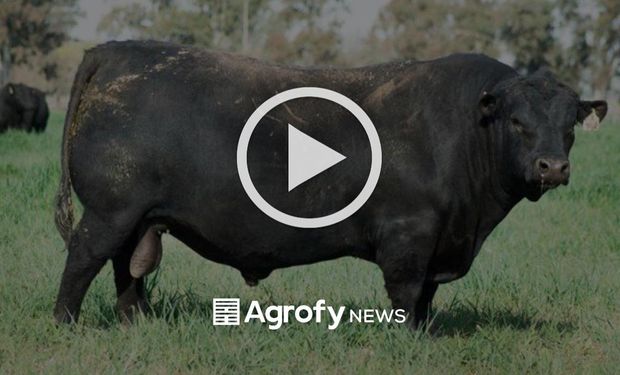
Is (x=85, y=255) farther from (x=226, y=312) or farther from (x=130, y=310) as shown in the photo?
(x=226, y=312)

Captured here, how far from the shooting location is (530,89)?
4.90m

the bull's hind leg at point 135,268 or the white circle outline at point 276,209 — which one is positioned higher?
the white circle outline at point 276,209

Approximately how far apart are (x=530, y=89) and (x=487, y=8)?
53687mm

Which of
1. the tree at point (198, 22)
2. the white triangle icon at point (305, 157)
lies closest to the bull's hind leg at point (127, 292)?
the white triangle icon at point (305, 157)

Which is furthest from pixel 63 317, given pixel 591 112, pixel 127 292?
pixel 591 112

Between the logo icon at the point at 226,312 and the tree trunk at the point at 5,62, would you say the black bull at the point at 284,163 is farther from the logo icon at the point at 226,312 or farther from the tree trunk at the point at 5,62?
the tree trunk at the point at 5,62

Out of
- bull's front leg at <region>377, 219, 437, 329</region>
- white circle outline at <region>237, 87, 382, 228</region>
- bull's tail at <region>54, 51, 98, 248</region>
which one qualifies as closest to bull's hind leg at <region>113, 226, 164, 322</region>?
bull's tail at <region>54, 51, 98, 248</region>

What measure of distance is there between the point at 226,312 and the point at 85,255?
894 millimetres

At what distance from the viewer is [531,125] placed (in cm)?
484

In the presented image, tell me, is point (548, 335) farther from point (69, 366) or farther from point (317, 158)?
point (69, 366)

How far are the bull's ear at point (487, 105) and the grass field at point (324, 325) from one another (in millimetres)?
1284

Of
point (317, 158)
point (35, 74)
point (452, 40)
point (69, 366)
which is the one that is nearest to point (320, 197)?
point (317, 158)

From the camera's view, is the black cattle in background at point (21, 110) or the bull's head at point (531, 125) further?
the black cattle in background at point (21, 110)

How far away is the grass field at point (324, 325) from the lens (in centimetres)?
469
